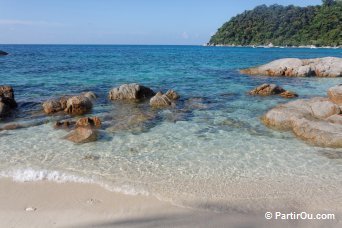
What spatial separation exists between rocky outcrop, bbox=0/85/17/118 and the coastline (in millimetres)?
8676

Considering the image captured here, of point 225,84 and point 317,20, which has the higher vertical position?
point 317,20

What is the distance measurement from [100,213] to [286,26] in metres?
173

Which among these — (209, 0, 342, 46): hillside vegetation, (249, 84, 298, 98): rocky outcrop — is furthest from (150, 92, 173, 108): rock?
(209, 0, 342, 46): hillside vegetation

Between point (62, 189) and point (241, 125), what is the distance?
8074mm

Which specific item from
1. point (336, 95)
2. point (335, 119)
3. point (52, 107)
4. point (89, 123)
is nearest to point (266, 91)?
point (336, 95)

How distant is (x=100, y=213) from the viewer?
698cm

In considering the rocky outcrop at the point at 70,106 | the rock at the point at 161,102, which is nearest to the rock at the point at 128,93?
the rock at the point at 161,102

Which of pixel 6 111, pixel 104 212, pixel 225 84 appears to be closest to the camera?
pixel 104 212

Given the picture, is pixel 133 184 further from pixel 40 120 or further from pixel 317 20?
pixel 317 20

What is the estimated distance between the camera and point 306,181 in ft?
28.6

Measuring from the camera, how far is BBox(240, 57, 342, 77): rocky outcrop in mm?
33219

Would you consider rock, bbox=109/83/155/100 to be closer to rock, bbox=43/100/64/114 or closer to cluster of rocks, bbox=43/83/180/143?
cluster of rocks, bbox=43/83/180/143

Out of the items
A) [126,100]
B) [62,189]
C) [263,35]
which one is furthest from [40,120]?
[263,35]

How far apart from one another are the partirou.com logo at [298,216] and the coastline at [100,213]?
0.12 meters
